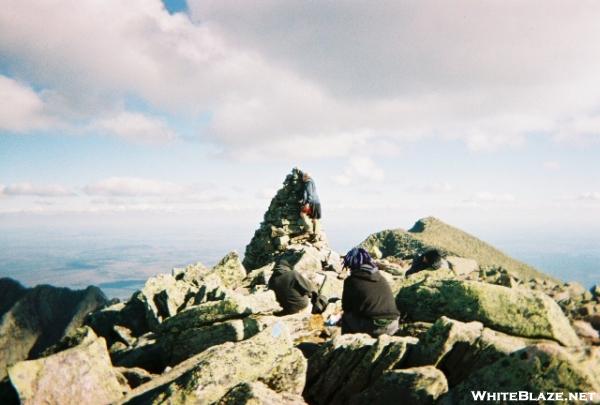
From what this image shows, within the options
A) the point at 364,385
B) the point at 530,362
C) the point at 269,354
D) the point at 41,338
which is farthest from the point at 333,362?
the point at 41,338

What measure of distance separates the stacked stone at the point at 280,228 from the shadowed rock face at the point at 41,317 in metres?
45.1

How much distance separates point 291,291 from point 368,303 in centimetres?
518

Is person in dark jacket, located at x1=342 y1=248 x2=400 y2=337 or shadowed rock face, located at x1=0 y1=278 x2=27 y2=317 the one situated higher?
person in dark jacket, located at x1=342 y1=248 x2=400 y2=337

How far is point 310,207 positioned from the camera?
38531 millimetres

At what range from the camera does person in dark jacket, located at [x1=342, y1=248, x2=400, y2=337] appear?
42.8ft

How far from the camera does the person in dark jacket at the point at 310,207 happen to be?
38.2 m

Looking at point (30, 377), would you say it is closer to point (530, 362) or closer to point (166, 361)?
point (166, 361)

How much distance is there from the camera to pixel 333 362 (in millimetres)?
10062

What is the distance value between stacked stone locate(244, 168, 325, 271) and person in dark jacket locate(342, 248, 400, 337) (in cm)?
2376

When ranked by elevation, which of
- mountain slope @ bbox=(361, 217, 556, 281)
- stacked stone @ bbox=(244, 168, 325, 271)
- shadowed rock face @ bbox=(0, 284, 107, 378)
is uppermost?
stacked stone @ bbox=(244, 168, 325, 271)

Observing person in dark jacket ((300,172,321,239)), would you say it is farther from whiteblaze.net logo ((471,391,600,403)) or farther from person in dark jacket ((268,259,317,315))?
whiteblaze.net logo ((471,391,600,403))

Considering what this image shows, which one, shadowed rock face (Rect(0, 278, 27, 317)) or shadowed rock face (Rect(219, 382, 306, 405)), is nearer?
shadowed rock face (Rect(219, 382, 306, 405))

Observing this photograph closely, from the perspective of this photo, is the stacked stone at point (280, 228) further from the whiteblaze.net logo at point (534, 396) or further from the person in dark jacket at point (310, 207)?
the whiteblaze.net logo at point (534, 396)

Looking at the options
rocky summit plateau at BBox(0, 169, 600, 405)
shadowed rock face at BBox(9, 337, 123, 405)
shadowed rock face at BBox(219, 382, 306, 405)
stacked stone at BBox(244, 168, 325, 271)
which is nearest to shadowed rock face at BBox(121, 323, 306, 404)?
rocky summit plateau at BBox(0, 169, 600, 405)
